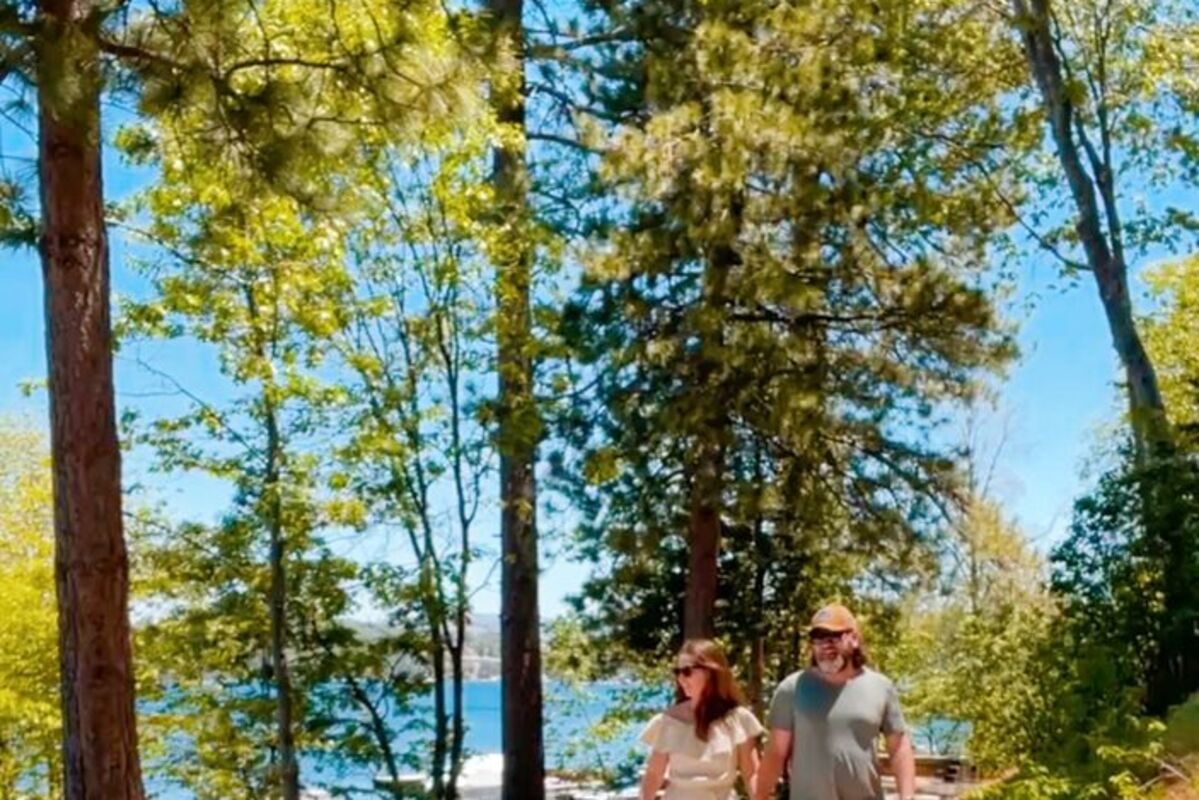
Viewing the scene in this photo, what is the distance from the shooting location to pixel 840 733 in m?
3.76

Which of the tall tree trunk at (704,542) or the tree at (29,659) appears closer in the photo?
the tree at (29,659)

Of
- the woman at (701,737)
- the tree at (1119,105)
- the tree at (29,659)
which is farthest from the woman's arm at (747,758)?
the tree at (1119,105)

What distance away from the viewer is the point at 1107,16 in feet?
41.3

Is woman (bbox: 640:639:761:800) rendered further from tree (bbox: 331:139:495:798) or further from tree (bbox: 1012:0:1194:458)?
tree (bbox: 1012:0:1194:458)

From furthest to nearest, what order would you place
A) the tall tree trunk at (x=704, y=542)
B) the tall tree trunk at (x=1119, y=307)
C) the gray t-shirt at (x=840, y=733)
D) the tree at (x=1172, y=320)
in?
1. the tree at (x=1172, y=320)
2. the tall tree trunk at (x=704, y=542)
3. the tall tree trunk at (x=1119, y=307)
4. the gray t-shirt at (x=840, y=733)

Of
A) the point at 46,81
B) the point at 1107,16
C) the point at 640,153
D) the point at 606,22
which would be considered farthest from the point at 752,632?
the point at 46,81

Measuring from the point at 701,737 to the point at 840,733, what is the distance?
52 cm

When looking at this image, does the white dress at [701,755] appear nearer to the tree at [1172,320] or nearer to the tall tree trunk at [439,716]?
the tall tree trunk at [439,716]

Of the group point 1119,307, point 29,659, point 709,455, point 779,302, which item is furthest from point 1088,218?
point 29,659

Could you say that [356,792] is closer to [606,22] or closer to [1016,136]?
[606,22]

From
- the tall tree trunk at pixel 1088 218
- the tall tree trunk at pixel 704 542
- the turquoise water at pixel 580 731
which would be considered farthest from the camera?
the turquoise water at pixel 580 731

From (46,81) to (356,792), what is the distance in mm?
5749

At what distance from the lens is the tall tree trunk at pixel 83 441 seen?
4750mm

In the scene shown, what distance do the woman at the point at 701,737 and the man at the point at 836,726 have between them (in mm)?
237
